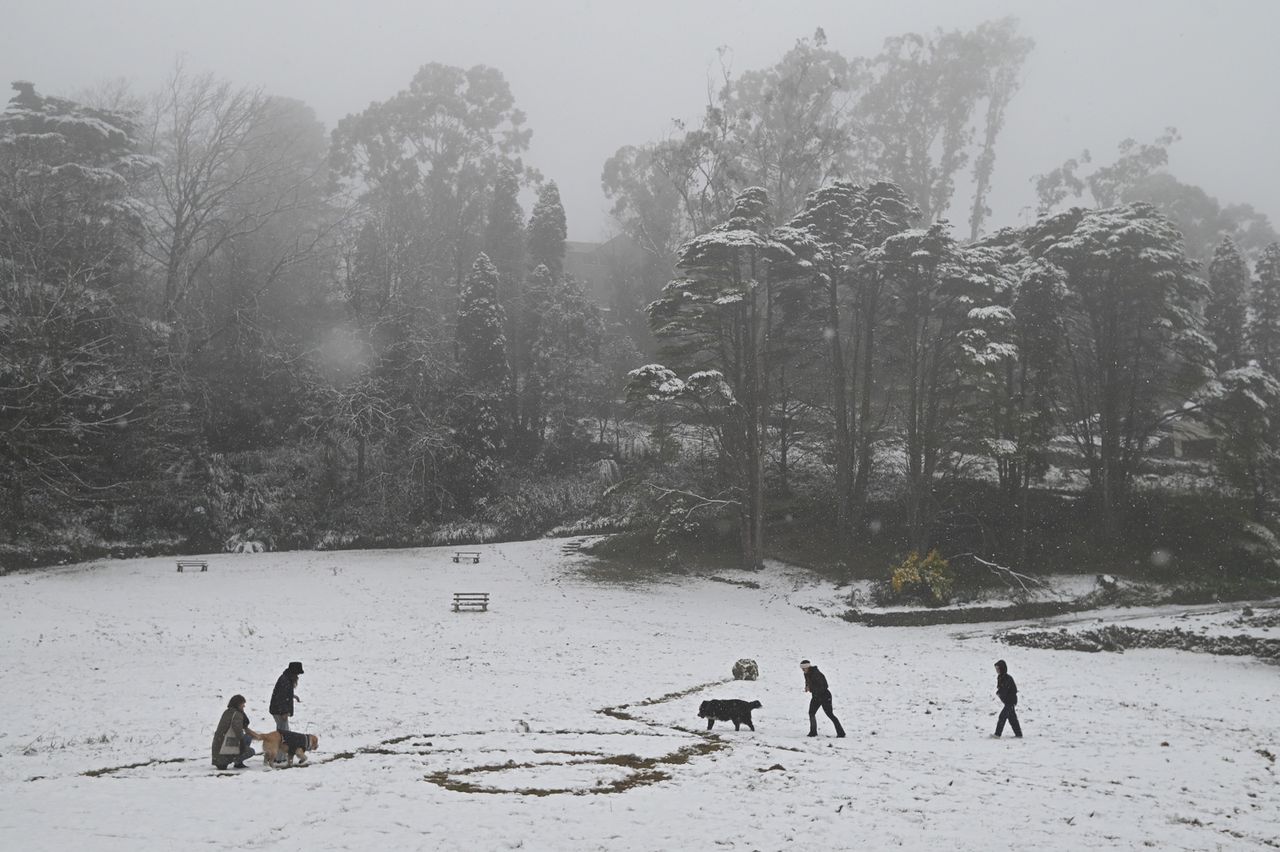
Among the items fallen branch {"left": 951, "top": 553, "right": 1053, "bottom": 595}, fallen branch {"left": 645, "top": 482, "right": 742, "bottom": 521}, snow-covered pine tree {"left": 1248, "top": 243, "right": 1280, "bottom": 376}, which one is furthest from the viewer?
snow-covered pine tree {"left": 1248, "top": 243, "right": 1280, "bottom": 376}

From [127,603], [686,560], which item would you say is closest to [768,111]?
[686,560]

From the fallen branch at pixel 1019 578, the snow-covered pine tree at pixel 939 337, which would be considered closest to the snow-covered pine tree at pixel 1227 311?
the snow-covered pine tree at pixel 939 337

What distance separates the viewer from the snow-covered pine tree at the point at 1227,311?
137 ft

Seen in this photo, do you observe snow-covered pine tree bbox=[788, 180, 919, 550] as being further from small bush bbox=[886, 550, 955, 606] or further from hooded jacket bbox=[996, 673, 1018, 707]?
hooded jacket bbox=[996, 673, 1018, 707]

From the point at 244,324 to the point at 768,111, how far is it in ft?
111

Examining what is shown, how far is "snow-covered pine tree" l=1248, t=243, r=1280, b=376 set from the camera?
43219 mm

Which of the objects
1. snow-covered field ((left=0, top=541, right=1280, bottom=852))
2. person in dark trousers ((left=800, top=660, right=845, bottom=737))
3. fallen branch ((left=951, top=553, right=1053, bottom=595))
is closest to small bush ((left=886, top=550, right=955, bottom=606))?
fallen branch ((left=951, top=553, right=1053, bottom=595))

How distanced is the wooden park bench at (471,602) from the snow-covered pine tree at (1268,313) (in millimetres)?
44156

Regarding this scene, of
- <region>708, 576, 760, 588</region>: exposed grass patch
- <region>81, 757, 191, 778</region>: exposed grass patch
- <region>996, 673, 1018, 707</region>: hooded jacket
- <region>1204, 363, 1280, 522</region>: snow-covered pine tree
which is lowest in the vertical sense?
<region>81, 757, 191, 778</region>: exposed grass patch

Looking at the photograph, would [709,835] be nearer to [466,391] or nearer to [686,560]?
[686,560]

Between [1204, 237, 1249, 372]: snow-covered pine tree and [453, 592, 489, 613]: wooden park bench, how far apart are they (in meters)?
39.9

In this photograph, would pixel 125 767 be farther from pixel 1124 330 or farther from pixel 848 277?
pixel 1124 330

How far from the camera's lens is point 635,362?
48562 millimetres

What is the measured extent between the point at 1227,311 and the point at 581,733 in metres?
45.7
